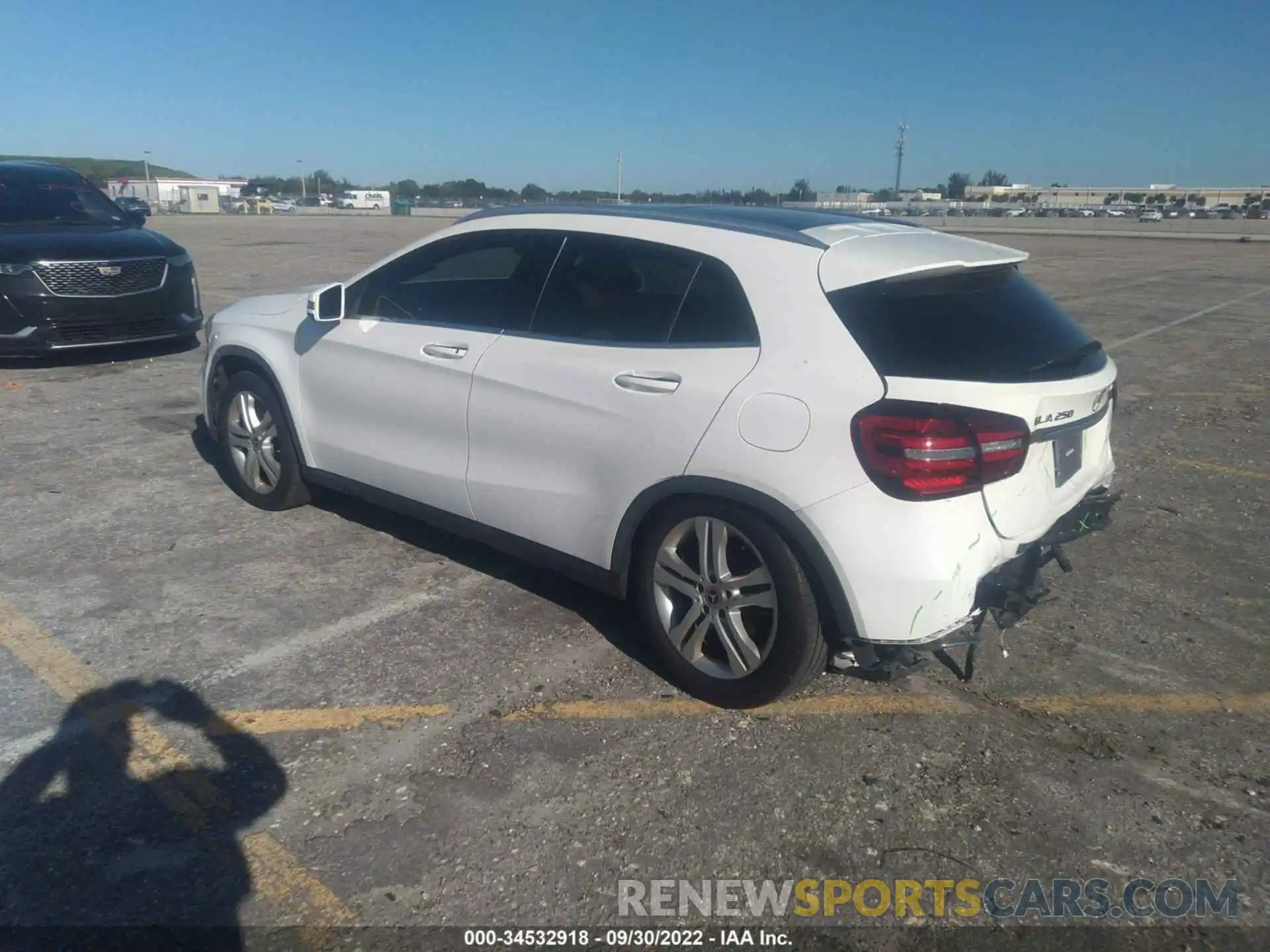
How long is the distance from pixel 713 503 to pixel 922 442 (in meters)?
0.74

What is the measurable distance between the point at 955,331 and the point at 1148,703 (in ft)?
5.30

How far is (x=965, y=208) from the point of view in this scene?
8169 cm

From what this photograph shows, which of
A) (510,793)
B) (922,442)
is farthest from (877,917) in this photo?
(922,442)

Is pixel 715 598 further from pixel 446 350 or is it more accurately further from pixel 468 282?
pixel 468 282

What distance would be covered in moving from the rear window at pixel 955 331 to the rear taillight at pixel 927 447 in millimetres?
140

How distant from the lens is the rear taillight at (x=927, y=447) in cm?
293

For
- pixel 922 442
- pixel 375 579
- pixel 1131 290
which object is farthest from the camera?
pixel 1131 290

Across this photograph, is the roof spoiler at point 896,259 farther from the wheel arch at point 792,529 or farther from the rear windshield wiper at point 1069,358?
the wheel arch at point 792,529

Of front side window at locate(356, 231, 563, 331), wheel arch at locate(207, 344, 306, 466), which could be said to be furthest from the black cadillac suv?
front side window at locate(356, 231, 563, 331)

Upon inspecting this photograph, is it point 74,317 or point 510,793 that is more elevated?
point 74,317

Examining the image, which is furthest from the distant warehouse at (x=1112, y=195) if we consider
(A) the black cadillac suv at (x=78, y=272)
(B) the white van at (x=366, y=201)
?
(A) the black cadillac suv at (x=78, y=272)

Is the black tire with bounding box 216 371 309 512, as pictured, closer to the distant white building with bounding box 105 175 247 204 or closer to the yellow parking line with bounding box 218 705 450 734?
the yellow parking line with bounding box 218 705 450 734

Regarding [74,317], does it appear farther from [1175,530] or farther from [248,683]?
[1175,530]

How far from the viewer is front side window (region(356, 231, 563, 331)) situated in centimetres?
405
